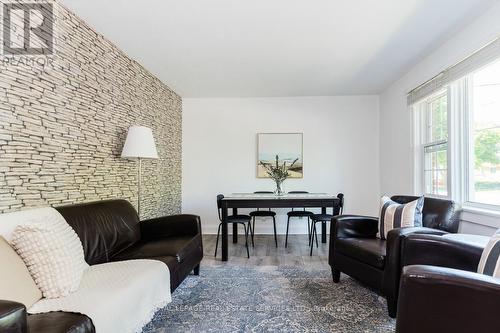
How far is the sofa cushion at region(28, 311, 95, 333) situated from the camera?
120 centimetres

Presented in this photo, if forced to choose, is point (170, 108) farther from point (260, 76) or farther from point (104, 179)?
point (104, 179)

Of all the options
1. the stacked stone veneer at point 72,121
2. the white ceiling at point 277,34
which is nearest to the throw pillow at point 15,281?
the stacked stone veneer at point 72,121

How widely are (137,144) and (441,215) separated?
3043 mm

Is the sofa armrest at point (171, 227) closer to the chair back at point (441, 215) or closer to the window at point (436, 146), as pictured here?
the chair back at point (441, 215)

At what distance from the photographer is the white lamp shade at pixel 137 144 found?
2.99 m

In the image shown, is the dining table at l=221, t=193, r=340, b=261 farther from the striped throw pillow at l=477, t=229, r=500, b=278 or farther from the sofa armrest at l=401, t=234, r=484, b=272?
the striped throw pillow at l=477, t=229, r=500, b=278

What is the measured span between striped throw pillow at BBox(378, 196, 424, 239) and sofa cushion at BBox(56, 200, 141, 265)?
2.37 metres

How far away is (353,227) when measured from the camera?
2.84 metres

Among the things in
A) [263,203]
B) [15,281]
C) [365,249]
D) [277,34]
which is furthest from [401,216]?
[15,281]

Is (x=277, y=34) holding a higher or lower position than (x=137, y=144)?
higher

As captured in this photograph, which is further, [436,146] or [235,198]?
[235,198]

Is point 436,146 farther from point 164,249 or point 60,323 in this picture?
point 60,323

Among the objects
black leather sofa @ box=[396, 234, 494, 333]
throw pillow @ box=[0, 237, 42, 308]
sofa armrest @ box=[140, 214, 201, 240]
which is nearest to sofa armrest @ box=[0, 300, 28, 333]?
throw pillow @ box=[0, 237, 42, 308]

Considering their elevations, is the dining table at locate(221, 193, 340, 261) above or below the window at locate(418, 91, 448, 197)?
below
